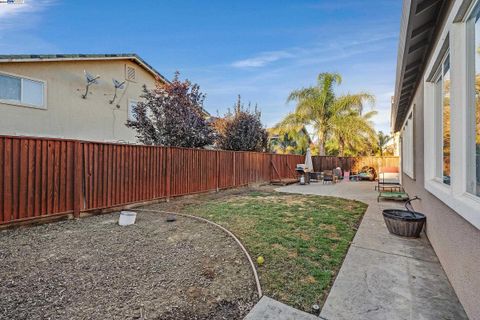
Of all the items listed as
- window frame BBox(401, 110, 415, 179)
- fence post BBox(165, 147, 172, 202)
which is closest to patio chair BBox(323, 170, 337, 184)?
window frame BBox(401, 110, 415, 179)

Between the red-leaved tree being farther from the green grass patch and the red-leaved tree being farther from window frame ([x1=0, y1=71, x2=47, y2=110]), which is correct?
the green grass patch

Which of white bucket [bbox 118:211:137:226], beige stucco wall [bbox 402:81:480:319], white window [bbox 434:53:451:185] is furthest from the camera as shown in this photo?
white bucket [bbox 118:211:137:226]

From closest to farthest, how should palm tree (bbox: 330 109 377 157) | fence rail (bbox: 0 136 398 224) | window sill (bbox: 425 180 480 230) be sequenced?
window sill (bbox: 425 180 480 230) < fence rail (bbox: 0 136 398 224) < palm tree (bbox: 330 109 377 157)

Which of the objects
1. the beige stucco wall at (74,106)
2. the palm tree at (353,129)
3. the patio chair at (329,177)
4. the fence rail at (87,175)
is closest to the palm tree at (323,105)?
the palm tree at (353,129)

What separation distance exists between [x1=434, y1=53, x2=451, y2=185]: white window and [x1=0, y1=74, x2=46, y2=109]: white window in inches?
473

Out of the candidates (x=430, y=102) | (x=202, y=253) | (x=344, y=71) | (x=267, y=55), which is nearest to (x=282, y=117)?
(x=344, y=71)

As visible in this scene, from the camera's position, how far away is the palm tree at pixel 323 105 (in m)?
17.7

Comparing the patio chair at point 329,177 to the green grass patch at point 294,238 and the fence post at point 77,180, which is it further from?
the fence post at point 77,180

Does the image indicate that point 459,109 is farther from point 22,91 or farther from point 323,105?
point 323,105

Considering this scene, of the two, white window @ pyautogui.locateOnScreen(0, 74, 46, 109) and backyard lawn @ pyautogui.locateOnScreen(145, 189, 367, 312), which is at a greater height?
white window @ pyautogui.locateOnScreen(0, 74, 46, 109)

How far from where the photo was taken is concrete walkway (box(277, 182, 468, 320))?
207 cm

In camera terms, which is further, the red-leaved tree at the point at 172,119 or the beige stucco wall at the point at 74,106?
the red-leaved tree at the point at 172,119

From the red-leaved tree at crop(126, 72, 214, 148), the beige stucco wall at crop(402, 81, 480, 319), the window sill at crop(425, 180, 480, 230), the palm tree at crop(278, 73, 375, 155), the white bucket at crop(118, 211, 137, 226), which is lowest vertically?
the white bucket at crop(118, 211, 137, 226)

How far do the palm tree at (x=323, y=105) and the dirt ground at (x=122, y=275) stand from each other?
15.8 metres
